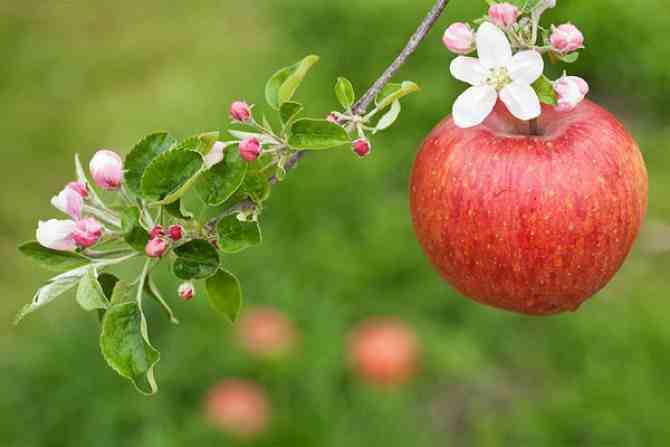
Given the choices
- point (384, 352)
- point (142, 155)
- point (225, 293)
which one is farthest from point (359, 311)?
point (142, 155)

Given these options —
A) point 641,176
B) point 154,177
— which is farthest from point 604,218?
point 154,177

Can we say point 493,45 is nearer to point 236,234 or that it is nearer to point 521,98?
point 521,98

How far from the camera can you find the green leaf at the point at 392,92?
961 mm

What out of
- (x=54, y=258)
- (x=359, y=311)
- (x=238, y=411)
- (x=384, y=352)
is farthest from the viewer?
(x=359, y=311)

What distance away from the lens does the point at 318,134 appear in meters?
0.96

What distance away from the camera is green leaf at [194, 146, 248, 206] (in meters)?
0.95

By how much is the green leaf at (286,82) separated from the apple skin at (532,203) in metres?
0.18

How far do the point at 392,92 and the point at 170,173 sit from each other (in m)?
0.23

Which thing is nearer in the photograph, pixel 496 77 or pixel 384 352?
pixel 496 77

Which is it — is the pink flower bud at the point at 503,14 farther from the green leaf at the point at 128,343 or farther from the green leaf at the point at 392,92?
the green leaf at the point at 128,343

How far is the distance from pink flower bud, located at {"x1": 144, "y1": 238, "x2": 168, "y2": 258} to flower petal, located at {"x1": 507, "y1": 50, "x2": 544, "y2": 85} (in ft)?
1.19

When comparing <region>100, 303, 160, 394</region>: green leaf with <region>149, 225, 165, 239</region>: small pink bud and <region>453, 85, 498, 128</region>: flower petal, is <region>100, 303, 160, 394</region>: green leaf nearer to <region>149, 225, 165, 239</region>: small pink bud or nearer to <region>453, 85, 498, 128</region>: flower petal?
<region>149, 225, 165, 239</region>: small pink bud

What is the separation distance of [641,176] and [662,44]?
2.40 metres

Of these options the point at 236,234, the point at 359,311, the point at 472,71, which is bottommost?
the point at 359,311
